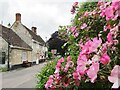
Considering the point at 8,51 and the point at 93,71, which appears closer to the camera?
the point at 93,71

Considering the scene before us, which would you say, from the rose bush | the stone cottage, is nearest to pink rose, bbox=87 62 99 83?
the rose bush

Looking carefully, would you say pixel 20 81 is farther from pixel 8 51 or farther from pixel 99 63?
pixel 99 63

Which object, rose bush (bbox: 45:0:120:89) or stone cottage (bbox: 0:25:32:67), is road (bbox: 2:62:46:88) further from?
rose bush (bbox: 45:0:120:89)

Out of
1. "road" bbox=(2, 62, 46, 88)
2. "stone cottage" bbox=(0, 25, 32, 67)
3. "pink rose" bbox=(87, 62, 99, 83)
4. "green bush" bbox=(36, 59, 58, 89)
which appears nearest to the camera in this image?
"pink rose" bbox=(87, 62, 99, 83)

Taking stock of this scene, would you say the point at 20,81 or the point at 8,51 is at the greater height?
the point at 8,51

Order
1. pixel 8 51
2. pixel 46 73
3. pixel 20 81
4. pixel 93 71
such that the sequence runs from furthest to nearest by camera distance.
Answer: pixel 8 51 → pixel 20 81 → pixel 46 73 → pixel 93 71

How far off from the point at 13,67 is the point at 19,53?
299cm

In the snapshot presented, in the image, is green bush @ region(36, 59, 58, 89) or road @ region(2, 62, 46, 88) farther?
road @ region(2, 62, 46, 88)

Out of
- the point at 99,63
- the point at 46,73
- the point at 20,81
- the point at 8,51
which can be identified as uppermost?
the point at 8,51

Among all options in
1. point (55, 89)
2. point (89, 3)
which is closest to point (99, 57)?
point (55, 89)

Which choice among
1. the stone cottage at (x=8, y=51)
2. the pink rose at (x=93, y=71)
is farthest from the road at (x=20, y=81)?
the pink rose at (x=93, y=71)

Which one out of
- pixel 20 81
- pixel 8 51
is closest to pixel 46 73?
pixel 20 81

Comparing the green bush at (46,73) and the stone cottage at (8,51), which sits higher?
the stone cottage at (8,51)

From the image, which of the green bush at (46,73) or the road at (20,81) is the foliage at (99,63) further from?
the road at (20,81)
